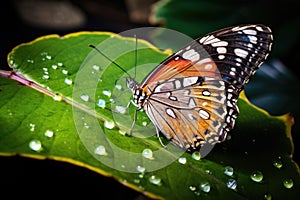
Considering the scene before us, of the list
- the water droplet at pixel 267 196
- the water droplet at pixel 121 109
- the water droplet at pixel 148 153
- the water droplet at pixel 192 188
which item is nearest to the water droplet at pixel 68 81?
the water droplet at pixel 121 109

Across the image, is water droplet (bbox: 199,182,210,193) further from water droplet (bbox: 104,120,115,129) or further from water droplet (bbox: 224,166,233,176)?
water droplet (bbox: 104,120,115,129)

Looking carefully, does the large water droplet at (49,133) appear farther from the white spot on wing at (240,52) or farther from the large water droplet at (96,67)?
the white spot on wing at (240,52)

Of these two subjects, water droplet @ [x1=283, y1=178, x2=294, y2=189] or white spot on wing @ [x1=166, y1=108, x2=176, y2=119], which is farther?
white spot on wing @ [x1=166, y1=108, x2=176, y2=119]

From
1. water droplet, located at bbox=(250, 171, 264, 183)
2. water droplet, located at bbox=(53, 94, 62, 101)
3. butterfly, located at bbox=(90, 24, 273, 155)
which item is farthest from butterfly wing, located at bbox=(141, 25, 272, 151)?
water droplet, located at bbox=(53, 94, 62, 101)

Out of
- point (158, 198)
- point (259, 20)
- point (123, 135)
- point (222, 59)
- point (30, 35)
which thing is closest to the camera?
point (158, 198)

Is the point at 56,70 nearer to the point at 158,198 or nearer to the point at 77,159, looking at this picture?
the point at 77,159

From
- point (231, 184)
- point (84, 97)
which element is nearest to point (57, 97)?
point (84, 97)

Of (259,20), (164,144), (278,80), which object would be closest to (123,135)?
(164,144)

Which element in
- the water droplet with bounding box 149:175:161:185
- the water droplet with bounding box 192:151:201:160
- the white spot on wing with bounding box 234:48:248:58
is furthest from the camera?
the white spot on wing with bounding box 234:48:248:58
